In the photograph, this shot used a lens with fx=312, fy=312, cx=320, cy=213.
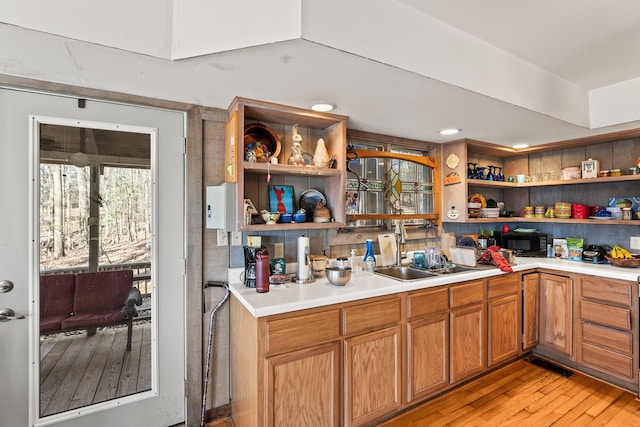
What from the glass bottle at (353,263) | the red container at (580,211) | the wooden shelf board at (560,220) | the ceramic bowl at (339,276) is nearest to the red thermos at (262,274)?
the ceramic bowl at (339,276)

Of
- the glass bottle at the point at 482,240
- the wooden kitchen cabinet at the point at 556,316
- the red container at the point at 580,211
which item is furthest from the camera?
the glass bottle at the point at 482,240

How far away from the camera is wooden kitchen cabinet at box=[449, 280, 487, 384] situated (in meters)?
2.30

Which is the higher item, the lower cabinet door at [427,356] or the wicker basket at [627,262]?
the wicker basket at [627,262]

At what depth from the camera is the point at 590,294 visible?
2.54 metres

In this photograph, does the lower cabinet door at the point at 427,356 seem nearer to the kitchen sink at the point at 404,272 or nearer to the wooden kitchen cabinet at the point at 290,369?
the kitchen sink at the point at 404,272

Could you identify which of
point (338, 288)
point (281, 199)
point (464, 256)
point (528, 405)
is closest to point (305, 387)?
point (338, 288)

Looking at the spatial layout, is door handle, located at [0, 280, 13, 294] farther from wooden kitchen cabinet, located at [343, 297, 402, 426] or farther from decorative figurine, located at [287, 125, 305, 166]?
wooden kitchen cabinet, located at [343, 297, 402, 426]

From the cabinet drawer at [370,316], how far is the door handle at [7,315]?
173 cm

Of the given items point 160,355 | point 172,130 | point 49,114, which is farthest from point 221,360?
point 49,114

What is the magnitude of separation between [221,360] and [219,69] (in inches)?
70.8

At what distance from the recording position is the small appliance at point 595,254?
2787 millimetres

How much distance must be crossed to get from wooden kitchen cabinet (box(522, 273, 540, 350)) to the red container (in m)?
0.74

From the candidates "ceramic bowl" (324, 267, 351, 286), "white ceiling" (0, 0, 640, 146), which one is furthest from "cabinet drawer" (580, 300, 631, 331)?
"ceramic bowl" (324, 267, 351, 286)

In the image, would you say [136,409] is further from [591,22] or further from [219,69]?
[591,22]
